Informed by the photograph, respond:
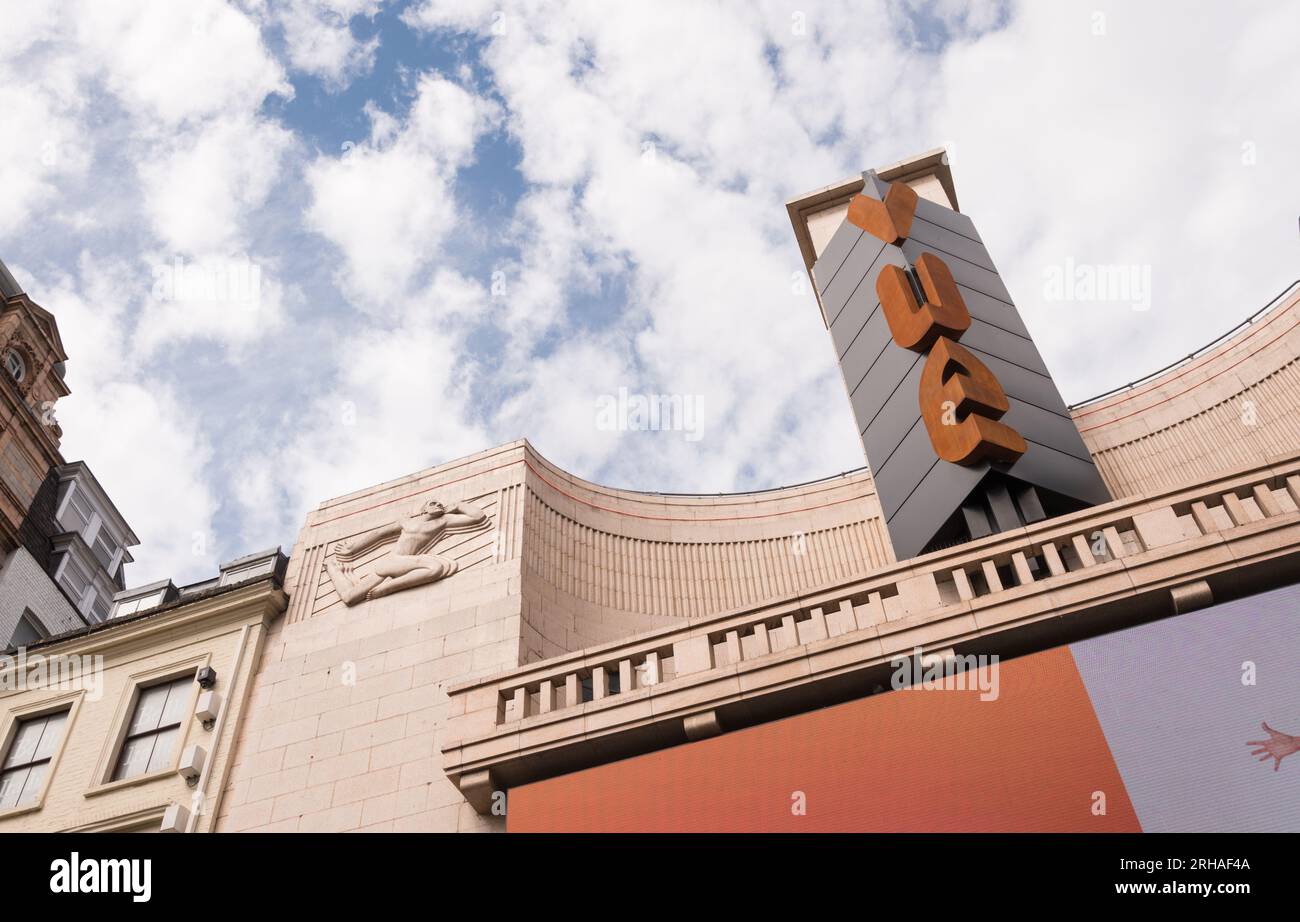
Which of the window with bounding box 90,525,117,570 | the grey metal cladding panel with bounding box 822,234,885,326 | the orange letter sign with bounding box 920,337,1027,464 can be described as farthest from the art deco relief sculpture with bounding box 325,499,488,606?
the window with bounding box 90,525,117,570

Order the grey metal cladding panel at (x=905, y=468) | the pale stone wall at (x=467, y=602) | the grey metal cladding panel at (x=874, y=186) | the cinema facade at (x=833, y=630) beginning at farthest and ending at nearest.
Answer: the grey metal cladding panel at (x=874, y=186), the grey metal cladding panel at (x=905, y=468), the pale stone wall at (x=467, y=602), the cinema facade at (x=833, y=630)

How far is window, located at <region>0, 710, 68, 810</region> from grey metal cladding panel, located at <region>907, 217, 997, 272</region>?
22.7 m

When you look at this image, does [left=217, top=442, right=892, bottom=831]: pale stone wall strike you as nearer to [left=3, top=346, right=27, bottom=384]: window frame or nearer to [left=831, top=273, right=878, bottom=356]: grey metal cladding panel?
[left=831, top=273, right=878, bottom=356]: grey metal cladding panel

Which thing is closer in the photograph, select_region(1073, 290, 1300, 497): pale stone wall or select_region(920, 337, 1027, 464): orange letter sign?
select_region(920, 337, 1027, 464): orange letter sign

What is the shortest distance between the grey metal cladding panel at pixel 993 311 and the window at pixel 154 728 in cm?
1897

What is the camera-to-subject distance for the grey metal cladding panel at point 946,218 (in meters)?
29.8

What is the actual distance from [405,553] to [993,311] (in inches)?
576

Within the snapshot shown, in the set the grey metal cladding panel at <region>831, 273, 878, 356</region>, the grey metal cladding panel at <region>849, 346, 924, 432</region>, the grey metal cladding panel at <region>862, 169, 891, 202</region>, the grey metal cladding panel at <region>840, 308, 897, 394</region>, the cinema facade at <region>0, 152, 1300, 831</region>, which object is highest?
the grey metal cladding panel at <region>862, 169, 891, 202</region>

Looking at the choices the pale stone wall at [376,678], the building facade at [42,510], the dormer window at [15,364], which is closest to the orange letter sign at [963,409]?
the pale stone wall at [376,678]

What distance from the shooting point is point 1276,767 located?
12289mm

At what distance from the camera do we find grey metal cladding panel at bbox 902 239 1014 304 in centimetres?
2714

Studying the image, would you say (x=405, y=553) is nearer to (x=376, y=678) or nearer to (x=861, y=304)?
(x=376, y=678)

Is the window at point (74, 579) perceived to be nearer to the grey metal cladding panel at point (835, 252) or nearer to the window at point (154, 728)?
the window at point (154, 728)
